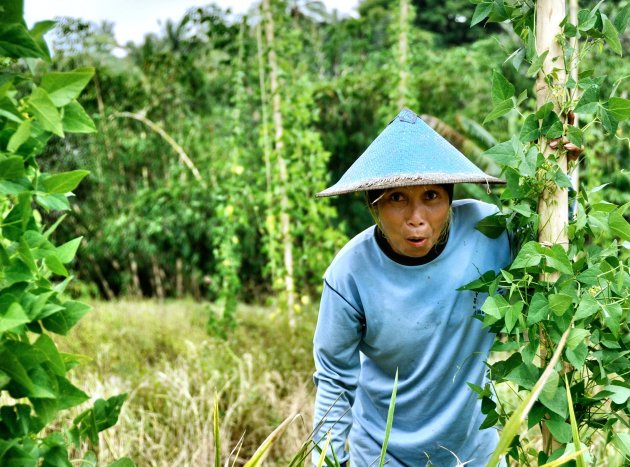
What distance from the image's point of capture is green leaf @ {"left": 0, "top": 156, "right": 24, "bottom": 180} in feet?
3.72

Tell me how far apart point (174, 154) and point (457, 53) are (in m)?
4.15

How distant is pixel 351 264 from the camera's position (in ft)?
6.75

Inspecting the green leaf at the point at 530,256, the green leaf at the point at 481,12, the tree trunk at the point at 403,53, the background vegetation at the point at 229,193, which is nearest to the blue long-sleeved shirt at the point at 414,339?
the background vegetation at the point at 229,193

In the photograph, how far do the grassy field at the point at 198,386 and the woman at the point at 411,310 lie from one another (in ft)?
3.38

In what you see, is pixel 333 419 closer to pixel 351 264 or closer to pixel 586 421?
pixel 351 264

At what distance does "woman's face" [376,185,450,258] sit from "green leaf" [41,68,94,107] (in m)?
0.91

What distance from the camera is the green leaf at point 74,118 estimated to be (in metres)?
1.27

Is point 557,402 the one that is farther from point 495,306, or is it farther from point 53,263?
point 53,263

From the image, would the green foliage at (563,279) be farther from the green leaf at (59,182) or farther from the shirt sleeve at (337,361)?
the green leaf at (59,182)

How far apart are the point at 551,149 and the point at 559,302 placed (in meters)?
0.37

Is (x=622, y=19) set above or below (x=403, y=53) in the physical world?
below

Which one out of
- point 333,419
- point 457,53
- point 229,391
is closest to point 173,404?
point 229,391

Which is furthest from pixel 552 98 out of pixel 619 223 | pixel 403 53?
pixel 403 53

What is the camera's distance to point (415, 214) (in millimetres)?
1869
